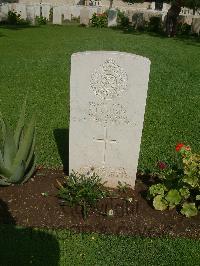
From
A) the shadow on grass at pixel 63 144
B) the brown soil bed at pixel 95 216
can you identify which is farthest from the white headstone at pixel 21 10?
the brown soil bed at pixel 95 216

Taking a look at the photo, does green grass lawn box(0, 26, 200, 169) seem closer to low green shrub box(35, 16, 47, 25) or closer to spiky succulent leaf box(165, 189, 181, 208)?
spiky succulent leaf box(165, 189, 181, 208)

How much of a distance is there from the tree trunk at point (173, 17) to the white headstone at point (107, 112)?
19.0 m

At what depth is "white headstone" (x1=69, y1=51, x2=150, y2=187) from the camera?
4.51 meters

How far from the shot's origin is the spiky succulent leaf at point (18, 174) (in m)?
4.71

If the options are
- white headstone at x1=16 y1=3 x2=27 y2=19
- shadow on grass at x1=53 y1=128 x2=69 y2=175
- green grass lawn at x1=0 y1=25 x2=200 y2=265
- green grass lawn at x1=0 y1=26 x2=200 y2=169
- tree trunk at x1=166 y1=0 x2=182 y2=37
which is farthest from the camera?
white headstone at x1=16 y1=3 x2=27 y2=19

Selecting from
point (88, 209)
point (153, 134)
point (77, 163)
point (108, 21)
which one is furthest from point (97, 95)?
point (108, 21)

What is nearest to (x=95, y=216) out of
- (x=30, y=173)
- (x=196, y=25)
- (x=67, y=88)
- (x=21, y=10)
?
(x=30, y=173)

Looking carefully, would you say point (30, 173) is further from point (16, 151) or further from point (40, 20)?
point (40, 20)

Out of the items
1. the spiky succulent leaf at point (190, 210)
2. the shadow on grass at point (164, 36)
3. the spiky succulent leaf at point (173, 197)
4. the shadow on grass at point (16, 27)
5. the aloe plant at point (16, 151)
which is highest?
the shadow on grass at point (16, 27)

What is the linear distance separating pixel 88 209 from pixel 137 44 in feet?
45.9

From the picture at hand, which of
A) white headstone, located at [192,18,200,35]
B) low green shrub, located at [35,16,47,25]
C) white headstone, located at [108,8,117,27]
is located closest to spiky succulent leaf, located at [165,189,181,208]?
white headstone, located at [192,18,200,35]

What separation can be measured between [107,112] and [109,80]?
38cm

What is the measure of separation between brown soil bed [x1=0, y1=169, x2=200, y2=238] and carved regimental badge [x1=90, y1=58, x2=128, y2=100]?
128 cm

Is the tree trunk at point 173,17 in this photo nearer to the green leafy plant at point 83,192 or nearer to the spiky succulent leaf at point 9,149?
the green leafy plant at point 83,192
